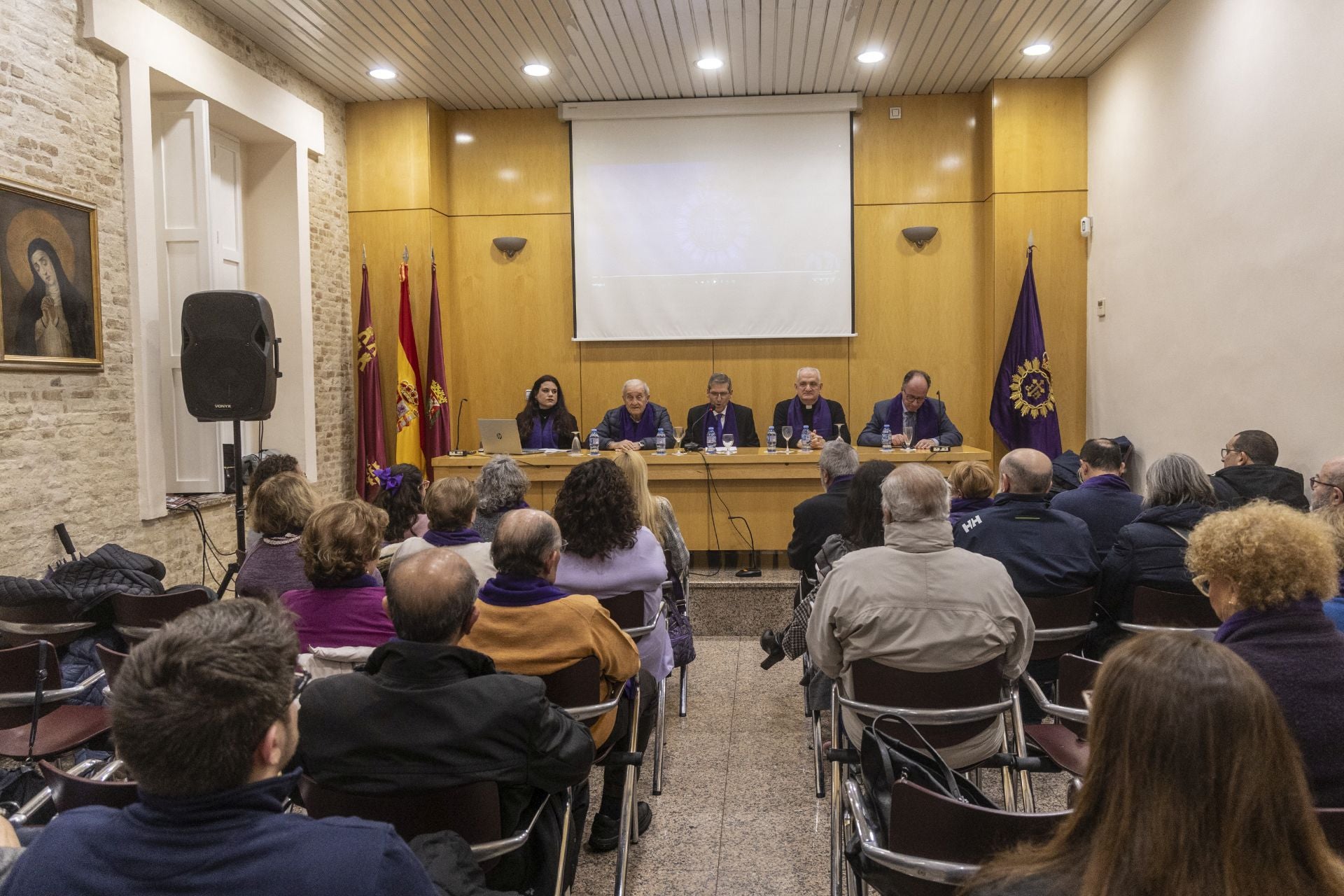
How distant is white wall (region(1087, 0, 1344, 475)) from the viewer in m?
4.50

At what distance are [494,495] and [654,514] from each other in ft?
2.13

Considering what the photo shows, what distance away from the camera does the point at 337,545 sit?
8.39 feet

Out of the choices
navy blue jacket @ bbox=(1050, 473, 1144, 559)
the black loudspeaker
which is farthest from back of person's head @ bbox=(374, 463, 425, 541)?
navy blue jacket @ bbox=(1050, 473, 1144, 559)

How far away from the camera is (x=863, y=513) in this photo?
332 cm

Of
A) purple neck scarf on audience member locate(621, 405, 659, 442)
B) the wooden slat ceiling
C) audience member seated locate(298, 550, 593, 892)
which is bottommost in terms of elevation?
audience member seated locate(298, 550, 593, 892)

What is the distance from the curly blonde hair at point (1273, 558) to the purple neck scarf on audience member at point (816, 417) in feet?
17.3

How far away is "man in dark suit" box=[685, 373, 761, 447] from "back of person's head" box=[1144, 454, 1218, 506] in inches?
153

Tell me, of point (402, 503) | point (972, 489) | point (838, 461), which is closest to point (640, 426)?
point (838, 461)

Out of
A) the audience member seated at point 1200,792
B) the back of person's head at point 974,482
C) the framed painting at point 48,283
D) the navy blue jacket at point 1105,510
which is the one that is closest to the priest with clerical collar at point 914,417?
the navy blue jacket at point 1105,510

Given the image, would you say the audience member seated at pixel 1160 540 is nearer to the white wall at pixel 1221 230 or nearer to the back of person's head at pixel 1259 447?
the back of person's head at pixel 1259 447

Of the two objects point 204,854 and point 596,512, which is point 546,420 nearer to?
point 596,512

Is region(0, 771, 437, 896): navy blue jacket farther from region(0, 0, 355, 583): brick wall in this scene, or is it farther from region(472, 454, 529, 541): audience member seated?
region(0, 0, 355, 583): brick wall

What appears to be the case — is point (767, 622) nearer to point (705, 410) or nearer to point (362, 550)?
point (705, 410)

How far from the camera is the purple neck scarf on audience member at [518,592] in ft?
7.88
